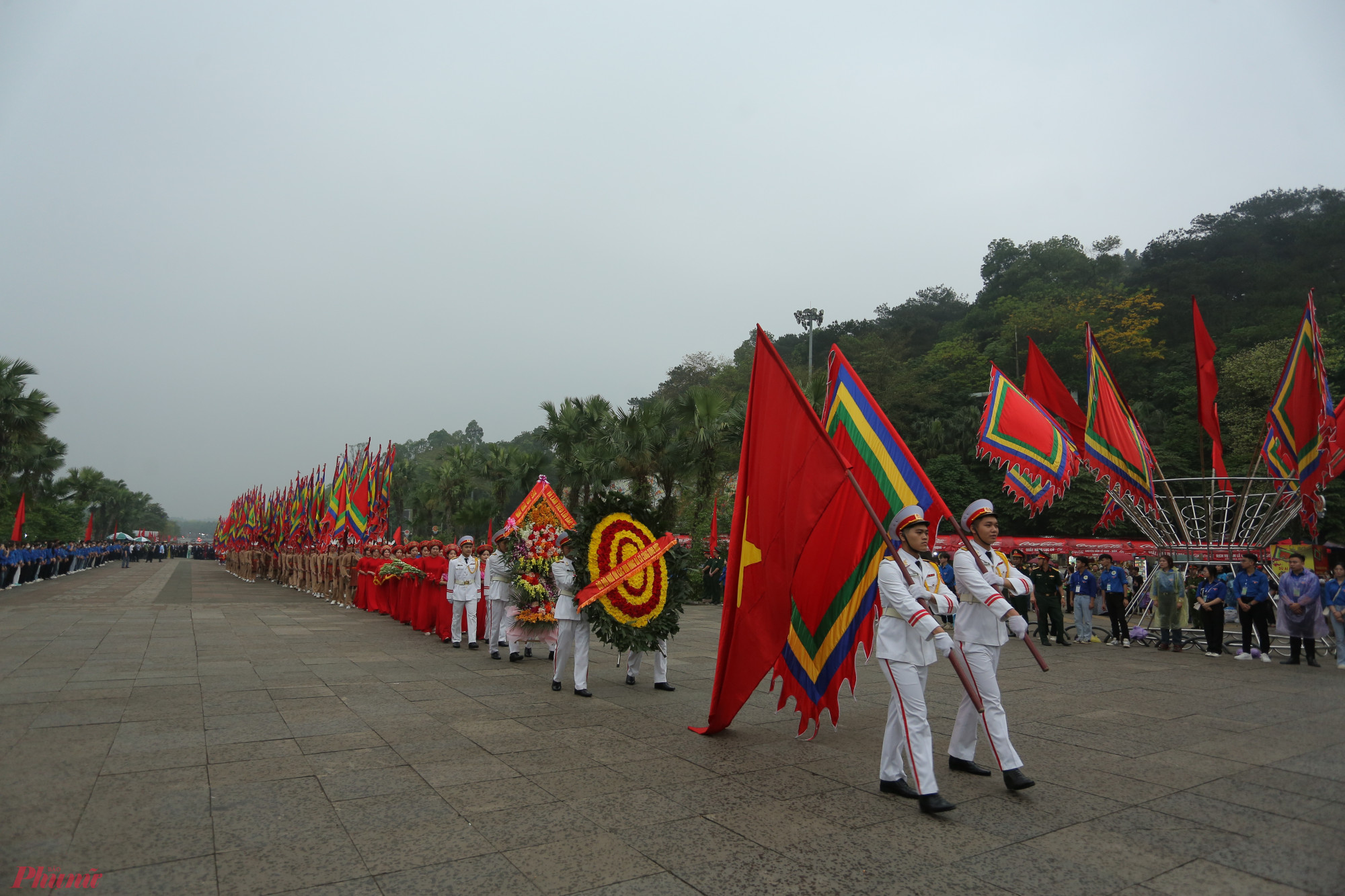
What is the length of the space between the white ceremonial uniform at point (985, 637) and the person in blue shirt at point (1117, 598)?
1010 cm

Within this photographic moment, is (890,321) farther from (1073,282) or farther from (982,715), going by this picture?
(982,715)

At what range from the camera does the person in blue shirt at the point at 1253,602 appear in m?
12.0

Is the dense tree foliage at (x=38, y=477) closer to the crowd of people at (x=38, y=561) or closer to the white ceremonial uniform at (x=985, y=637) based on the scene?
the crowd of people at (x=38, y=561)

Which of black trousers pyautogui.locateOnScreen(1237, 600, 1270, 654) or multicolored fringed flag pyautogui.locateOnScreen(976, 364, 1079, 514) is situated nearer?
black trousers pyautogui.locateOnScreen(1237, 600, 1270, 654)

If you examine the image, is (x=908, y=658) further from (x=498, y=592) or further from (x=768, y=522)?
(x=498, y=592)

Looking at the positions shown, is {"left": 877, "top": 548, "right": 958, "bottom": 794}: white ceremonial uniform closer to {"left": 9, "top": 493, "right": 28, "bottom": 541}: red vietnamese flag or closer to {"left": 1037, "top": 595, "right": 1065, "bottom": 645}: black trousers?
{"left": 1037, "top": 595, "right": 1065, "bottom": 645}: black trousers

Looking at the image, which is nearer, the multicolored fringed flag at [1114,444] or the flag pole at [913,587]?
the flag pole at [913,587]

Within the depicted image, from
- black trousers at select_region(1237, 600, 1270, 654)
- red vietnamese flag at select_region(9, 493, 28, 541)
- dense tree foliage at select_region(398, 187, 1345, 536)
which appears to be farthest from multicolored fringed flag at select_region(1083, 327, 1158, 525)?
red vietnamese flag at select_region(9, 493, 28, 541)

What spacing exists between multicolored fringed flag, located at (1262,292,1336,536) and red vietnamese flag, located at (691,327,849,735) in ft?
37.9

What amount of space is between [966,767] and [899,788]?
2.86 ft

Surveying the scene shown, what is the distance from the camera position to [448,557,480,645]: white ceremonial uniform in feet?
41.1

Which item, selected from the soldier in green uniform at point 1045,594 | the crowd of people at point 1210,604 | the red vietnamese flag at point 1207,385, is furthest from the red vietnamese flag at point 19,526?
the red vietnamese flag at point 1207,385

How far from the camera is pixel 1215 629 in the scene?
12562mm

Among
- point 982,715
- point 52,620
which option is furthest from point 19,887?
point 52,620
